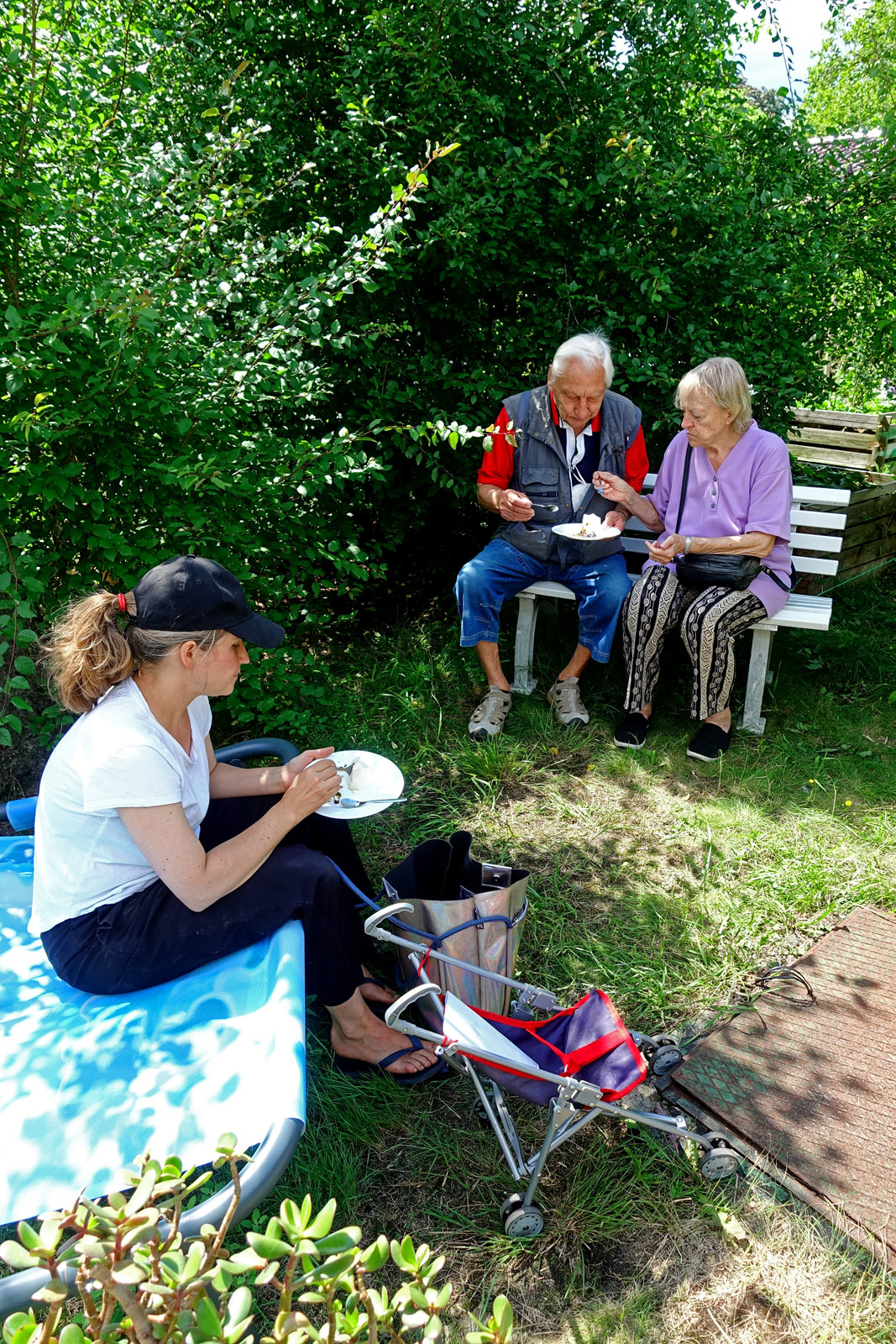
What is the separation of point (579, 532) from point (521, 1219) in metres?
2.89

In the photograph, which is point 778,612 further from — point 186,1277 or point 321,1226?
point 186,1277

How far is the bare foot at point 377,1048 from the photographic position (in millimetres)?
2645

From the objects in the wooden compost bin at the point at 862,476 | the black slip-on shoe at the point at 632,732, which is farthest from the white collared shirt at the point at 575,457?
the wooden compost bin at the point at 862,476

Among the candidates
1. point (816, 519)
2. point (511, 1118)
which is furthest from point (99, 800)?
point (816, 519)

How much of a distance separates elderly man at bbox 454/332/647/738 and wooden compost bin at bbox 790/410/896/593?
137 cm

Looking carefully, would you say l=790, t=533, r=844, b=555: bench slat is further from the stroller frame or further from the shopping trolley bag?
the stroller frame

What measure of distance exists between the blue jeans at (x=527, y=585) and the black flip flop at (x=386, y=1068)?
2213 mm

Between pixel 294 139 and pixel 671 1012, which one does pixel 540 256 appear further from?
pixel 671 1012

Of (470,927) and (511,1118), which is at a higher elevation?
(470,927)

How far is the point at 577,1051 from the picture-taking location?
232 cm

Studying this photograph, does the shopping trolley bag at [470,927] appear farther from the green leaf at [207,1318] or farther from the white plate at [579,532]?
the white plate at [579,532]

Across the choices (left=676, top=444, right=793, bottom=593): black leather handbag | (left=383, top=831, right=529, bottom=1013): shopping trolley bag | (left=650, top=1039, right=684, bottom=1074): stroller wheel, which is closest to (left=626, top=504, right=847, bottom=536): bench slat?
(left=676, top=444, right=793, bottom=593): black leather handbag

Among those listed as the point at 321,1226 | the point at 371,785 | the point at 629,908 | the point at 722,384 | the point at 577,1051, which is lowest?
the point at 629,908

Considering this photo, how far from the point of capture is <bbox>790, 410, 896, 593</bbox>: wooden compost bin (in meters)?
5.70
